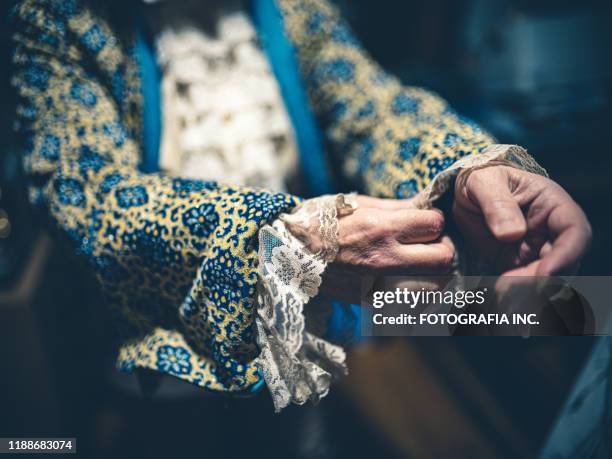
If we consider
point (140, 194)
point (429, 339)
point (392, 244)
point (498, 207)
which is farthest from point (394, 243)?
point (429, 339)

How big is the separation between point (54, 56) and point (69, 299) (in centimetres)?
58

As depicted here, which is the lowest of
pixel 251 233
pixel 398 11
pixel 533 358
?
pixel 533 358

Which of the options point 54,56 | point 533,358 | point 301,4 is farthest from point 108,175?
point 533,358

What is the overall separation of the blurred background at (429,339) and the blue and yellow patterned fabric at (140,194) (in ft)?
0.40

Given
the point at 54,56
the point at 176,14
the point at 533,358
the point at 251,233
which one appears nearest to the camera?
the point at 251,233

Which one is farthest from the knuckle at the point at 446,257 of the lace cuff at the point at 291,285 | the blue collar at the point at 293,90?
the blue collar at the point at 293,90

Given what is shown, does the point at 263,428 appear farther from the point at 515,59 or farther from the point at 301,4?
the point at 515,59

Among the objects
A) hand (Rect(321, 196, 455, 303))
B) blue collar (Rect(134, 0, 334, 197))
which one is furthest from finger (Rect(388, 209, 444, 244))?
blue collar (Rect(134, 0, 334, 197))

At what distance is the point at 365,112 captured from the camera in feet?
2.33

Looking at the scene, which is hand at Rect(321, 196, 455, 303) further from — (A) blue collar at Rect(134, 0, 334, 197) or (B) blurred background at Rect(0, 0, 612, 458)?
(B) blurred background at Rect(0, 0, 612, 458)

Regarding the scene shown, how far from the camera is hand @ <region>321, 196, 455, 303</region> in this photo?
45cm

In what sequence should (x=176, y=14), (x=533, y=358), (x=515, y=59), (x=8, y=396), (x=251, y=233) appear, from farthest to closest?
(x=533, y=358), (x=515, y=59), (x=8, y=396), (x=176, y=14), (x=251, y=233)

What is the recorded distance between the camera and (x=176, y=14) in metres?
0.70

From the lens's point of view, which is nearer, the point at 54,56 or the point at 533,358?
the point at 54,56
